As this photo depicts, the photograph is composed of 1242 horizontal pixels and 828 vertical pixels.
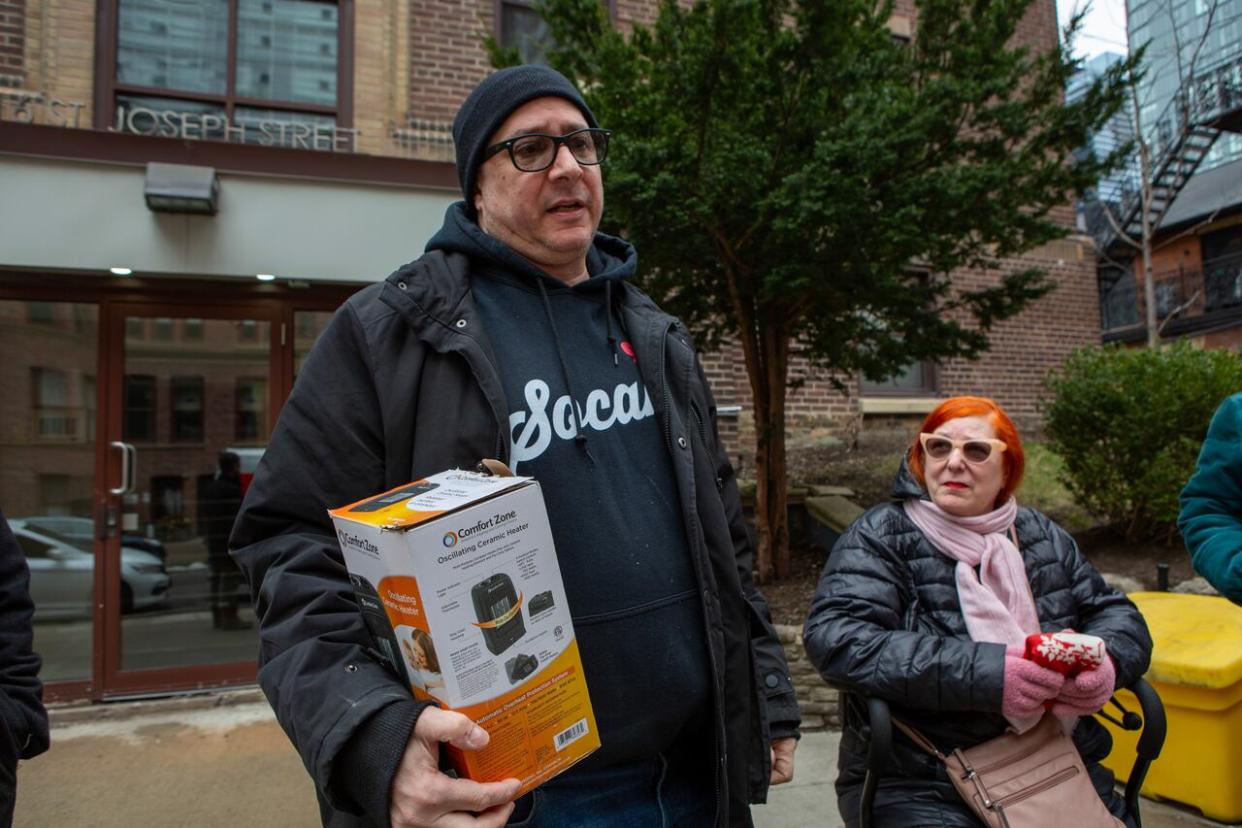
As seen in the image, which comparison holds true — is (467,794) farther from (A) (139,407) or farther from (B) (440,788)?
(A) (139,407)

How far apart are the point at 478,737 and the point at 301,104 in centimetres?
617

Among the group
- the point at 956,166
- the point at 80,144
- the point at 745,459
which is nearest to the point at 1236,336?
the point at 745,459

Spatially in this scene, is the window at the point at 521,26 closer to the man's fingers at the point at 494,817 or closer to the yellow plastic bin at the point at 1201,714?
the yellow plastic bin at the point at 1201,714

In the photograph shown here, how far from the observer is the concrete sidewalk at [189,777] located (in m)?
3.40

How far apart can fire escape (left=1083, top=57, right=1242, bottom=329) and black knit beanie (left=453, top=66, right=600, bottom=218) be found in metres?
9.11

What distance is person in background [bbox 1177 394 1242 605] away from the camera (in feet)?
7.93

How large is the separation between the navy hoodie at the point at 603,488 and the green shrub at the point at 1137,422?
5201 mm

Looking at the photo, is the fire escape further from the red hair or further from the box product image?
the box product image

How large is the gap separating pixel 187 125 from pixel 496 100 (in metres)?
5.26

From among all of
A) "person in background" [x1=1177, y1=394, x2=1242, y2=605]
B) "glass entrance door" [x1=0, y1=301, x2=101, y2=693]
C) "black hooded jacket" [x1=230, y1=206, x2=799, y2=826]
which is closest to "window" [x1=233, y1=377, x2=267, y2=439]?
"glass entrance door" [x1=0, y1=301, x2=101, y2=693]

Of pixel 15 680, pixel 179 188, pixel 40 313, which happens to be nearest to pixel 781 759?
pixel 15 680

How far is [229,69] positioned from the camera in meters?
5.84

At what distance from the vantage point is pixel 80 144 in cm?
462

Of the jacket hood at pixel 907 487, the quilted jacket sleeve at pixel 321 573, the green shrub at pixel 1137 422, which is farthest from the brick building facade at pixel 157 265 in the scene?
the green shrub at pixel 1137 422
